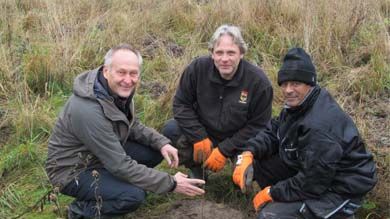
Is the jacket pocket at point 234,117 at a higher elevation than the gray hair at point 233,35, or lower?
lower

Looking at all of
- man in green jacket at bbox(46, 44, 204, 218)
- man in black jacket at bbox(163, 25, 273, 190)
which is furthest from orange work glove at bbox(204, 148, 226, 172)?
man in green jacket at bbox(46, 44, 204, 218)

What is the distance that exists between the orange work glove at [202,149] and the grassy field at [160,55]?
27 centimetres

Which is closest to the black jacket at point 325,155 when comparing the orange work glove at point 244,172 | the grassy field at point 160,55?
the orange work glove at point 244,172

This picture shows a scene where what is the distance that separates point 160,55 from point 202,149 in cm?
211

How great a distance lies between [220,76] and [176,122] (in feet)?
1.87

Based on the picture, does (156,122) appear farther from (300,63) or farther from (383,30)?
(383,30)

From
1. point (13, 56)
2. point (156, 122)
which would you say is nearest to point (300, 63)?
point (156, 122)

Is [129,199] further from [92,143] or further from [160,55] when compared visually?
[160,55]

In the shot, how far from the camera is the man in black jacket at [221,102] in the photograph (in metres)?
3.65

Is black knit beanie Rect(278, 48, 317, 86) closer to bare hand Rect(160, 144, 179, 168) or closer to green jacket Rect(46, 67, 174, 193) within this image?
green jacket Rect(46, 67, 174, 193)

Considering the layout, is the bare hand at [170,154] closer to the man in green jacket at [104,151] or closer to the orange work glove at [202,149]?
the orange work glove at [202,149]

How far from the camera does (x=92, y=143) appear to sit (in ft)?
10.3

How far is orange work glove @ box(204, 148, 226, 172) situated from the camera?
3740mm

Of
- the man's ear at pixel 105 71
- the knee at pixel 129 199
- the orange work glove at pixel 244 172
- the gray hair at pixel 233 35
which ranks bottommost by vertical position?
the knee at pixel 129 199
